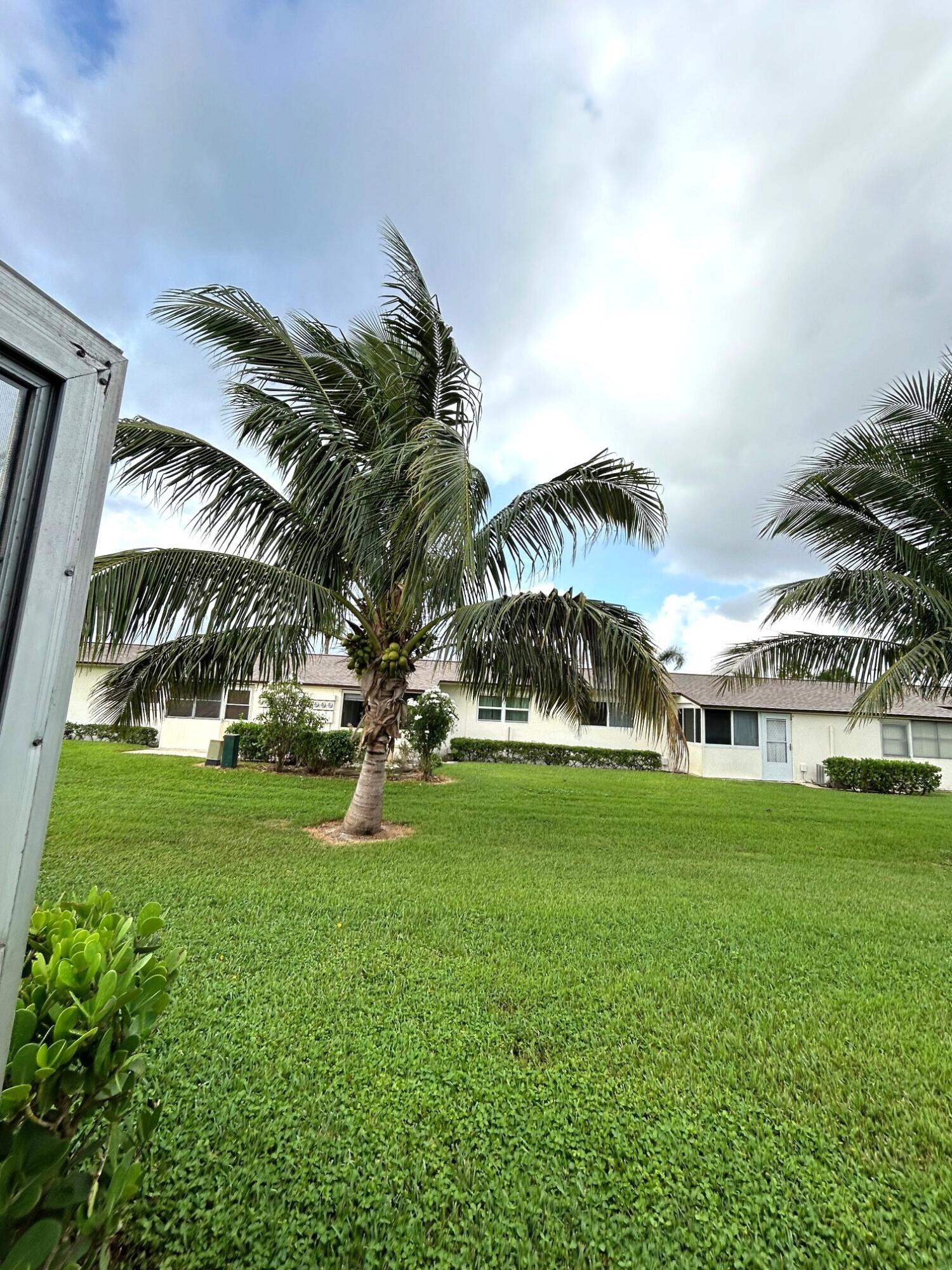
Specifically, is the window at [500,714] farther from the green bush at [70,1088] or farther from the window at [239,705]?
the green bush at [70,1088]

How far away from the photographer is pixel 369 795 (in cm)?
785

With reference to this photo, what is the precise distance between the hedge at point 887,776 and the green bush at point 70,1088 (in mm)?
22744

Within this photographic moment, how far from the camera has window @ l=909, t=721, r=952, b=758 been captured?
20.8 metres

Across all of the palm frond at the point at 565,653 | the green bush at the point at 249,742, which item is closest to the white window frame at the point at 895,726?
the palm frond at the point at 565,653

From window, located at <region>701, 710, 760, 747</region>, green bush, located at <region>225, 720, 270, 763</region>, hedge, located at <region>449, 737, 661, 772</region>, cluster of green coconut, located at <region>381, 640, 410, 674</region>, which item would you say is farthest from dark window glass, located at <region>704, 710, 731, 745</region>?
cluster of green coconut, located at <region>381, 640, 410, 674</region>

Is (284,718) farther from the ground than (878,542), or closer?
closer

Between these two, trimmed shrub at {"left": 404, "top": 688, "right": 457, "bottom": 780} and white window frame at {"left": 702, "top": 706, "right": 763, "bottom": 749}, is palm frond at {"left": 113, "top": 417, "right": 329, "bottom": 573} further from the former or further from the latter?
white window frame at {"left": 702, "top": 706, "right": 763, "bottom": 749}

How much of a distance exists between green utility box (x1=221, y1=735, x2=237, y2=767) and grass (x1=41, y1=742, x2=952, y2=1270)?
8332 millimetres

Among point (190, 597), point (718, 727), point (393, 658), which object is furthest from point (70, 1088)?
point (718, 727)

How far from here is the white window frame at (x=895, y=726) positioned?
20828mm

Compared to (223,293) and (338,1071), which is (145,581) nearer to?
(223,293)

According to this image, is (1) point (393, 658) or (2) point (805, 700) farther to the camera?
(2) point (805, 700)

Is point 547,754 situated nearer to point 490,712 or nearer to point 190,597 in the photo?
point 490,712

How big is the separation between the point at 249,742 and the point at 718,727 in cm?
1695
